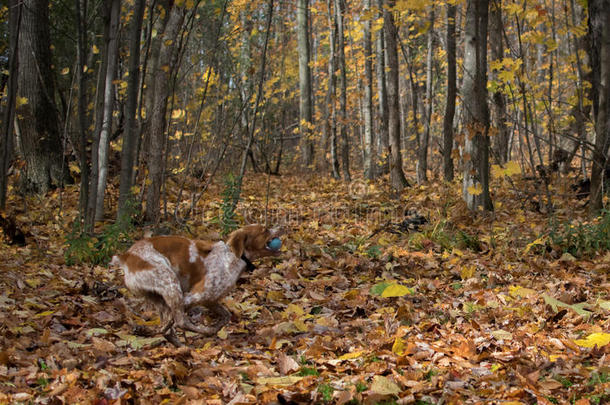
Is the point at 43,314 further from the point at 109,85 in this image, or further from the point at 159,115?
the point at 159,115

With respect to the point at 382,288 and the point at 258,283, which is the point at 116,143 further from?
the point at 382,288

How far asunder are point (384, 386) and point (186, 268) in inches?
75.5

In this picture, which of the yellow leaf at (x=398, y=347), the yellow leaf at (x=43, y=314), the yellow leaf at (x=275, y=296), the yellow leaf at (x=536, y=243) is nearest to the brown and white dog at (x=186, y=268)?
the yellow leaf at (x=43, y=314)

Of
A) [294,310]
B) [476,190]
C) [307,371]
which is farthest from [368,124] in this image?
[307,371]

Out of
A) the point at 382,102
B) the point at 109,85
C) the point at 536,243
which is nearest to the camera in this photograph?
the point at 536,243

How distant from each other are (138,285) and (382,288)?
8.79 feet

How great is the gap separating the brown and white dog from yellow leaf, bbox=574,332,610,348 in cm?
243

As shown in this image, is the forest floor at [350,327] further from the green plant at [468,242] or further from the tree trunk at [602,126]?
the tree trunk at [602,126]

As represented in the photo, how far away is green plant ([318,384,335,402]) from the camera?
300 centimetres

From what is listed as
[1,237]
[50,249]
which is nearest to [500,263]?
[50,249]

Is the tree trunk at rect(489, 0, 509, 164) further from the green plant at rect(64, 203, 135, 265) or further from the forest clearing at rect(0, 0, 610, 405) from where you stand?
the green plant at rect(64, 203, 135, 265)

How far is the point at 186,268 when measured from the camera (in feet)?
13.9

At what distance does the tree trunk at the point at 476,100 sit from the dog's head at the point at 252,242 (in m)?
5.13

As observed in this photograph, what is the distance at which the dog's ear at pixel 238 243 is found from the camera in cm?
429
